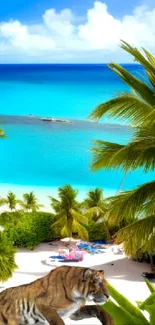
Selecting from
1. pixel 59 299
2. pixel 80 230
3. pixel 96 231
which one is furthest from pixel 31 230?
pixel 59 299

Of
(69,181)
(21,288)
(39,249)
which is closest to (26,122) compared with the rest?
(69,181)

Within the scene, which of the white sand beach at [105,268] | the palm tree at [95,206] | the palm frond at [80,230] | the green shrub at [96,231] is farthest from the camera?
the palm tree at [95,206]

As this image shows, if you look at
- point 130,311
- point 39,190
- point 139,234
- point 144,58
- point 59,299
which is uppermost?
point 144,58

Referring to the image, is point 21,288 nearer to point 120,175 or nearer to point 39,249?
point 39,249

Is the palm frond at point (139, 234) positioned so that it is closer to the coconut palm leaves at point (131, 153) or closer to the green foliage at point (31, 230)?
the coconut palm leaves at point (131, 153)

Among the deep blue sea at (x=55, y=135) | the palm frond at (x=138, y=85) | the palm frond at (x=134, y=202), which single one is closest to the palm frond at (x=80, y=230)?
the deep blue sea at (x=55, y=135)

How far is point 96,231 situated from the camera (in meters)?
16.4

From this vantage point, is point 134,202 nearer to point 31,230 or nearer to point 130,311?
point 130,311

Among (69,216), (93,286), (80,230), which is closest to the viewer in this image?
(93,286)

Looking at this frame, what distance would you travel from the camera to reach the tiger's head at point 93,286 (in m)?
4.61

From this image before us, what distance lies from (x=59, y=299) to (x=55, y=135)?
144 ft

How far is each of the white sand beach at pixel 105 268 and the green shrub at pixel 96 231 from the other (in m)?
0.69

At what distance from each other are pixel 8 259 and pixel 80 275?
18.7 feet

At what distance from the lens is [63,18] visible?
8850 centimetres
